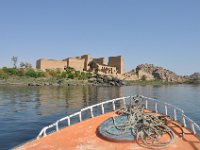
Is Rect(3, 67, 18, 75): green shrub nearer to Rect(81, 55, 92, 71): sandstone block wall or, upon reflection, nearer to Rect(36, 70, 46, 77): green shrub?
Rect(36, 70, 46, 77): green shrub

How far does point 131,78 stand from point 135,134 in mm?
151243

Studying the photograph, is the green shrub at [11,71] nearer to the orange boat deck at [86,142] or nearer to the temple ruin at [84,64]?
the temple ruin at [84,64]

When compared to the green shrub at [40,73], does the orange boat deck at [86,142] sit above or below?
below

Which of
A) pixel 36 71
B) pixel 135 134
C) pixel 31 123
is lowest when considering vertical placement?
pixel 31 123

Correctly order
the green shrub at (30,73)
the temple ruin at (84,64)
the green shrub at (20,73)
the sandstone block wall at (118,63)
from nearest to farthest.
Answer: the green shrub at (20,73), the green shrub at (30,73), the temple ruin at (84,64), the sandstone block wall at (118,63)

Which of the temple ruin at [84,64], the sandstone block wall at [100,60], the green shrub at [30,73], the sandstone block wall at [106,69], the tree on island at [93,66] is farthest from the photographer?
the sandstone block wall at [100,60]

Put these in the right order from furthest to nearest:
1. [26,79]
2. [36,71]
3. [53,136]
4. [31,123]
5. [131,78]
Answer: [131,78]
[36,71]
[26,79]
[31,123]
[53,136]

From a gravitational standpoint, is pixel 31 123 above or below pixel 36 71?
below

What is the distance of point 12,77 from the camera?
102438 mm

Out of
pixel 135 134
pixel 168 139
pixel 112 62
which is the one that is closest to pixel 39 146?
pixel 135 134

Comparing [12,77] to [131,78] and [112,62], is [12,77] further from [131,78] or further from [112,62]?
[131,78]

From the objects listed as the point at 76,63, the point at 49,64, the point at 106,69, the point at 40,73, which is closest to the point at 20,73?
the point at 40,73

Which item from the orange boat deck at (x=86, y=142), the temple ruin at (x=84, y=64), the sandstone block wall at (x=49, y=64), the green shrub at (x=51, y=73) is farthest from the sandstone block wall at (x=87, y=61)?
the orange boat deck at (x=86, y=142)

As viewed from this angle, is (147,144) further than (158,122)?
No
